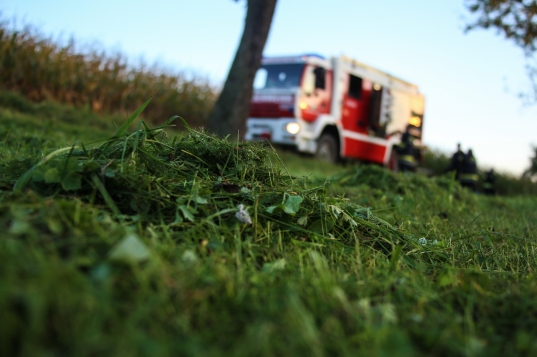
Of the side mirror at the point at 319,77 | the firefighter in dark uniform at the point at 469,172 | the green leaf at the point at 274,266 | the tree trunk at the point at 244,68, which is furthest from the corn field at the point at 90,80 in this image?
the green leaf at the point at 274,266

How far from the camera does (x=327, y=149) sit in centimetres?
1255

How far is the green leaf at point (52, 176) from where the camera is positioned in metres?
1.81

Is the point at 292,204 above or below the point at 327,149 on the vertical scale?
below

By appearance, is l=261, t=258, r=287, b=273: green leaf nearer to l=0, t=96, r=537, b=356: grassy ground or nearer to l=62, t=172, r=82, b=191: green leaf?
l=0, t=96, r=537, b=356: grassy ground

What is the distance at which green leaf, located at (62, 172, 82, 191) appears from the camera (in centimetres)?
179

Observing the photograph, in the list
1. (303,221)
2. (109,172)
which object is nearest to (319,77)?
(303,221)

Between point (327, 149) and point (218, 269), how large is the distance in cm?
1140

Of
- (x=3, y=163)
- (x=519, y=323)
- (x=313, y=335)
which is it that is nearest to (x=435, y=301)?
(x=519, y=323)

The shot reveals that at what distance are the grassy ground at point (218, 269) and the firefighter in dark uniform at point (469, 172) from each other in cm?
780

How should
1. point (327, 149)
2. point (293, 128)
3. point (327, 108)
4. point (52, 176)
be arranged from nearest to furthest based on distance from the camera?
point (52, 176) → point (293, 128) → point (327, 108) → point (327, 149)

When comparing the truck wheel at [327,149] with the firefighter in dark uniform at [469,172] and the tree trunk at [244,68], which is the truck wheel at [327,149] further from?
the firefighter in dark uniform at [469,172]

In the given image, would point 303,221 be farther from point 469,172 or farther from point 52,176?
point 469,172

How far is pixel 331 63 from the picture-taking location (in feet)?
40.1

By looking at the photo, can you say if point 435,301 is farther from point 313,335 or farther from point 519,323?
point 313,335
